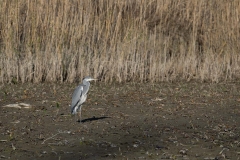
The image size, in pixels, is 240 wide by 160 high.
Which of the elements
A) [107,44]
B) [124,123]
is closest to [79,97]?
[124,123]

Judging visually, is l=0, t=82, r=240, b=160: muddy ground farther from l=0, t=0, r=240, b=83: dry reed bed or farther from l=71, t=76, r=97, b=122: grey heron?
l=0, t=0, r=240, b=83: dry reed bed

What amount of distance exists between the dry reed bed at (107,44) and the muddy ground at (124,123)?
16.4 inches

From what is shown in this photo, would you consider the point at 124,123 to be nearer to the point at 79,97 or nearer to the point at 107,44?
the point at 79,97

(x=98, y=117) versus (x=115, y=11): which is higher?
(x=115, y=11)

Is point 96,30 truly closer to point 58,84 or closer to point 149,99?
point 58,84

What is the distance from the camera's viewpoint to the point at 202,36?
1244cm

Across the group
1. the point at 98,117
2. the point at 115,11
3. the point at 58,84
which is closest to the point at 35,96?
the point at 58,84

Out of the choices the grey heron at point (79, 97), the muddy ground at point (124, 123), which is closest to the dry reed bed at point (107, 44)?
the muddy ground at point (124, 123)

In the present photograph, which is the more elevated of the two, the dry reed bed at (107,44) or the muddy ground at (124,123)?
the dry reed bed at (107,44)

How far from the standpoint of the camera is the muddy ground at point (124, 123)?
5648 millimetres

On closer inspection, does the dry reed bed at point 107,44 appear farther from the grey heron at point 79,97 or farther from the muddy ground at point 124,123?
the grey heron at point 79,97

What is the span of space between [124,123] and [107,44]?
433 cm

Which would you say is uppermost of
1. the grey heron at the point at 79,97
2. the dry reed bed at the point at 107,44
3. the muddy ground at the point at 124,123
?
the dry reed bed at the point at 107,44

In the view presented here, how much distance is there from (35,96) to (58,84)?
1276mm
